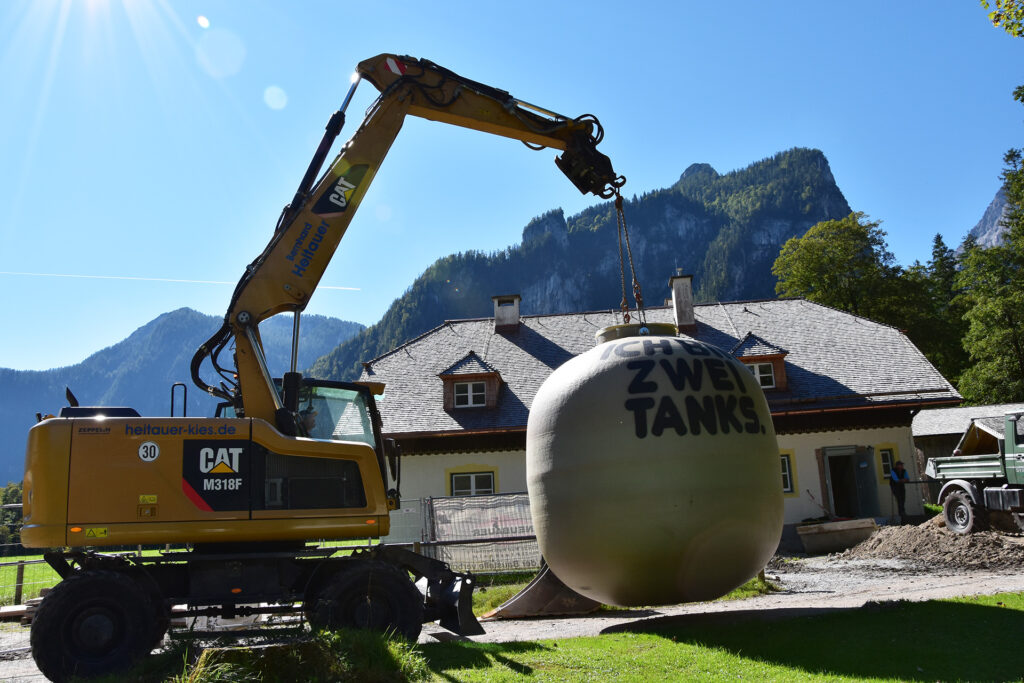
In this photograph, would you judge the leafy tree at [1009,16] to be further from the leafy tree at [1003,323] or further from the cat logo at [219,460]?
the leafy tree at [1003,323]

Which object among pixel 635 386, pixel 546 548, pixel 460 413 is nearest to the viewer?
pixel 635 386

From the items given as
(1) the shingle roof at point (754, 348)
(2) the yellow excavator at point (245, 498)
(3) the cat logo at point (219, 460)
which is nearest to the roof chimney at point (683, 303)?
(1) the shingle roof at point (754, 348)

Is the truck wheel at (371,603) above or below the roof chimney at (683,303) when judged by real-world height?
below

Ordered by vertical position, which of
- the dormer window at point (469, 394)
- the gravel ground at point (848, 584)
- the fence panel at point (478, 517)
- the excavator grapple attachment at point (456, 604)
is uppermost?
the dormer window at point (469, 394)

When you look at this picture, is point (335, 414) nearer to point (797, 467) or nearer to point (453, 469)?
point (453, 469)

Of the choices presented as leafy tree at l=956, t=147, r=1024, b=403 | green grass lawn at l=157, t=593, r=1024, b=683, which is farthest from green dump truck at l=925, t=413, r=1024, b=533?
leafy tree at l=956, t=147, r=1024, b=403

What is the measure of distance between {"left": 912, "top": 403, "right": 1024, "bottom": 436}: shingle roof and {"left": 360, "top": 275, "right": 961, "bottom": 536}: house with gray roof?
13776mm

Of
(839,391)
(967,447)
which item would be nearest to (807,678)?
(967,447)

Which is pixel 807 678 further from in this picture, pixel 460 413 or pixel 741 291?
pixel 741 291

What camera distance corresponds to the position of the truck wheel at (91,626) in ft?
24.8

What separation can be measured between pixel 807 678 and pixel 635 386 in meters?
2.80

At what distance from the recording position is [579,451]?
7273mm

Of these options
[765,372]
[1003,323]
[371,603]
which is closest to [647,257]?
[1003,323]

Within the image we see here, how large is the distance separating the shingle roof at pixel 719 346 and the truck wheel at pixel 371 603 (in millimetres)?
13197
